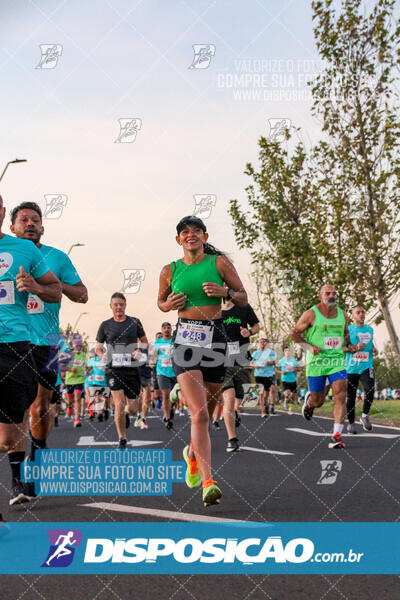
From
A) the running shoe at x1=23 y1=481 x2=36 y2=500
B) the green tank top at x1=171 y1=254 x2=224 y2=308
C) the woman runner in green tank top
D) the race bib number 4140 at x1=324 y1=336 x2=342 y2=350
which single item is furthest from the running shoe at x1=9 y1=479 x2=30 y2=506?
the race bib number 4140 at x1=324 y1=336 x2=342 y2=350

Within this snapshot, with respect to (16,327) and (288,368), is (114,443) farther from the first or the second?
(288,368)

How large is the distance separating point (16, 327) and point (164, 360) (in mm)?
10616

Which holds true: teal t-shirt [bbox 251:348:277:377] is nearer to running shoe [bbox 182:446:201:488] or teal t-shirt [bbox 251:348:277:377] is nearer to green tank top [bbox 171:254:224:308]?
running shoe [bbox 182:446:201:488]

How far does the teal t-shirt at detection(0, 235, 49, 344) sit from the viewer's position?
→ 509 cm

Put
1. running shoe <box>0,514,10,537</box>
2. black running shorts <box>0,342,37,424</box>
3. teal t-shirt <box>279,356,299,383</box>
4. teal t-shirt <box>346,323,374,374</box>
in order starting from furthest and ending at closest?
teal t-shirt <box>279,356,299,383</box>, teal t-shirt <box>346,323,374,374</box>, black running shorts <box>0,342,37,424</box>, running shoe <box>0,514,10,537</box>

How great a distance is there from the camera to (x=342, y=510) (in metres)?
5.41

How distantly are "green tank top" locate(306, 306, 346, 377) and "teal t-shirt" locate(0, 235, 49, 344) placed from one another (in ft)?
18.6

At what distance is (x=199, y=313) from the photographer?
6.08 m

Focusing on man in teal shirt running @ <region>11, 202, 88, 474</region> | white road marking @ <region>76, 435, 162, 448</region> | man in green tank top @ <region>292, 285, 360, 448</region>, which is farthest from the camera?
white road marking @ <region>76, 435, 162, 448</region>

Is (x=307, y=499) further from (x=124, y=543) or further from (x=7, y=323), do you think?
(x=7, y=323)

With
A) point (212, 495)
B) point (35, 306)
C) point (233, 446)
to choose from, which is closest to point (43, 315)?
point (35, 306)

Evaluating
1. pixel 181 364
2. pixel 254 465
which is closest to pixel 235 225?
pixel 254 465

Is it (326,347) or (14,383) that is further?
(326,347)
